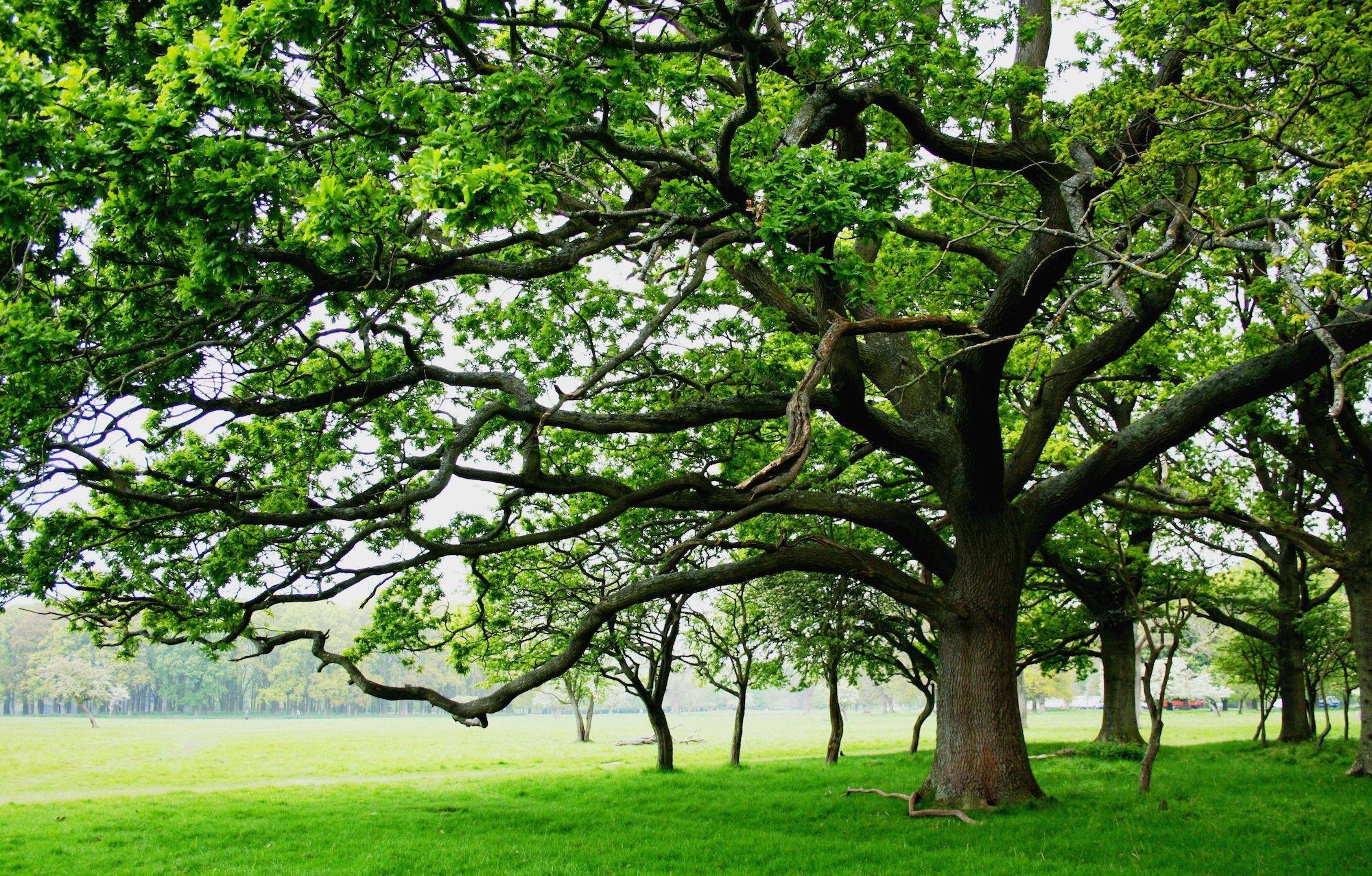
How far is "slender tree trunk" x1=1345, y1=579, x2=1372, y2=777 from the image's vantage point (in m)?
14.9

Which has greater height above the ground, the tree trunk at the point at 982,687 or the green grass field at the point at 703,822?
the tree trunk at the point at 982,687

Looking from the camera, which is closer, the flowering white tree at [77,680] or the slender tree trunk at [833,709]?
the slender tree trunk at [833,709]

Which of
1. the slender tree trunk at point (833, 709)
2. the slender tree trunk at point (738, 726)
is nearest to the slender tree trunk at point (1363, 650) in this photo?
the slender tree trunk at point (833, 709)

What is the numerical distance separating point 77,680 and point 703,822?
82940 millimetres

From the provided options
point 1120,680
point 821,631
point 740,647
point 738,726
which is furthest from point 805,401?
point 1120,680

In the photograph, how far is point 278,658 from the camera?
322 ft

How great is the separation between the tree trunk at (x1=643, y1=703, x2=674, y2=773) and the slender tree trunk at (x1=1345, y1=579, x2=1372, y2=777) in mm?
15500

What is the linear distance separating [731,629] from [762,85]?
18490 millimetres

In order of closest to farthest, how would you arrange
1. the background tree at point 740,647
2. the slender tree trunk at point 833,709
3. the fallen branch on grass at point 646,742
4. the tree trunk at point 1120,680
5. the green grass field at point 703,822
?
the green grass field at point 703,822
the tree trunk at point 1120,680
the slender tree trunk at point 833,709
the background tree at point 740,647
the fallen branch on grass at point 646,742

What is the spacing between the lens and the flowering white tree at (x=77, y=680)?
2876 inches

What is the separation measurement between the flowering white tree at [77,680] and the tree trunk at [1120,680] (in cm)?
7760

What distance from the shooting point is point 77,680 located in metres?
74.0

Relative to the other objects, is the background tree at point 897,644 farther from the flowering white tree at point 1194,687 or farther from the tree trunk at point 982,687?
the flowering white tree at point 1194,687

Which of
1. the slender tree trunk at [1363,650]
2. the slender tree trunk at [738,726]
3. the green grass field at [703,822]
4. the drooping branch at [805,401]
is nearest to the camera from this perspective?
the drooping branch at [805,401]
